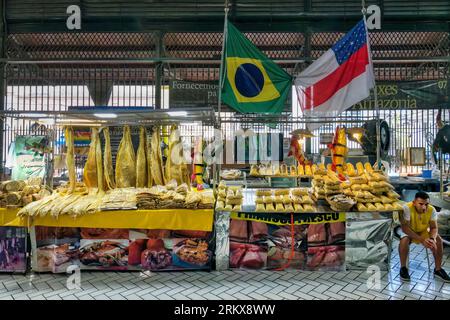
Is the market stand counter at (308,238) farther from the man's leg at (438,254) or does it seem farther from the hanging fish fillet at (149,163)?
the hanging fish fillet at (149,163)

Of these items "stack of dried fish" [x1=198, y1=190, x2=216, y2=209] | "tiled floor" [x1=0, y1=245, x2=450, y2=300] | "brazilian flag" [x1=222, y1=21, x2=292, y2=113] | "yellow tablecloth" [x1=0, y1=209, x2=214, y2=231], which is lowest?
"tiled floor" [x1=0, y1=245, x2=450, y2=300]

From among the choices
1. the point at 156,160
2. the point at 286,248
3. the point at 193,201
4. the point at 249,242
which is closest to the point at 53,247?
the point at 156,160

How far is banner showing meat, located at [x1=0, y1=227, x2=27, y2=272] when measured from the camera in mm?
3783

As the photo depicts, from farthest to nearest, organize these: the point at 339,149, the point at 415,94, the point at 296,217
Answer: the point at 415,94, the point at 339,149, the point at 296,217

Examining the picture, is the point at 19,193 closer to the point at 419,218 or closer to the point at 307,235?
the point at 307,235

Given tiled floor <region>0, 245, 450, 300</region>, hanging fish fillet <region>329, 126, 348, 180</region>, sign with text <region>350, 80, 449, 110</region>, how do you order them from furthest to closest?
sign with text <region>350, 80, 449, 110</region>, hanging fish fillet <region>329, 126, 348, 180</region>, tiled floor <region>0, 245, 450, 300</region>

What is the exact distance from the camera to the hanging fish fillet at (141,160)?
4082 mm

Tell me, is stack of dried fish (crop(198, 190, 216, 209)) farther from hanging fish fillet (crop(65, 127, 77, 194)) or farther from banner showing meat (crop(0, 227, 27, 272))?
banner showing meat (crop(0, 227, 27, 272))

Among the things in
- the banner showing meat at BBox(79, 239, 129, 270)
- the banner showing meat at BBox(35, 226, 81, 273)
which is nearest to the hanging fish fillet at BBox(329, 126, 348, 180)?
the banner showing meat at BBox(79, 239, 129, 270)

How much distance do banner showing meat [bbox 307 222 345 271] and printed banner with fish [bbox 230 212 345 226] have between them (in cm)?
7

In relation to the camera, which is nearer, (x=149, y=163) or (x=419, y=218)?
(x=419, y=218)

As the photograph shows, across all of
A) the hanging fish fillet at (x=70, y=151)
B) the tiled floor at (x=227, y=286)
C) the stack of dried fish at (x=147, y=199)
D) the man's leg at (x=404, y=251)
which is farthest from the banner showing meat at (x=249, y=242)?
the hanging fish fillet at (x=70, y=151)

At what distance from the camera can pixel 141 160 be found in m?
4.10

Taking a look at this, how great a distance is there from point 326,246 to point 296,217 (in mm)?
574
